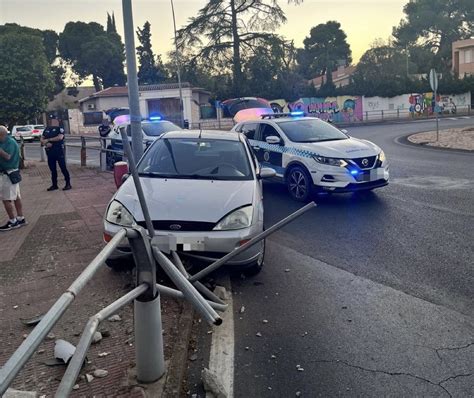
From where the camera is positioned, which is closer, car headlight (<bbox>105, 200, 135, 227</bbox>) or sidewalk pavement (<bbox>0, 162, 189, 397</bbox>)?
sidewalk pavement (<bbox>0, 162, 189, 397</bbox>)

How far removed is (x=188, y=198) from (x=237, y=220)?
59cm

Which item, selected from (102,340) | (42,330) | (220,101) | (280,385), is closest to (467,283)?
(280,385)

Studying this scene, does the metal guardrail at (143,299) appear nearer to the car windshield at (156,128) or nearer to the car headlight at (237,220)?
the car headlight at (237,220)

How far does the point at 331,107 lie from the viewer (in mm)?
47156

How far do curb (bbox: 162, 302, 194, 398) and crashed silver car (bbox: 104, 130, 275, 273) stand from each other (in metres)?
0.62

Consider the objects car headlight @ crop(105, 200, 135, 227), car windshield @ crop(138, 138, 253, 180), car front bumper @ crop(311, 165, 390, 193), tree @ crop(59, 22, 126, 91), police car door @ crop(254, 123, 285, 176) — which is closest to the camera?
car headlight @ crop(105, 200, 135, 227)

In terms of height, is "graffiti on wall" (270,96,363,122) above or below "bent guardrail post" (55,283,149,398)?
above

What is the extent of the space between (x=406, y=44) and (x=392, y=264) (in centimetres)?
7425

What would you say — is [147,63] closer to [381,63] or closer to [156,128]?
[381,63]

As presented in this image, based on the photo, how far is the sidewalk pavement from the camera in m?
3.52

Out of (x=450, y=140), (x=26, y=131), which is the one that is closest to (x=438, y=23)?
(x=26, y=131)

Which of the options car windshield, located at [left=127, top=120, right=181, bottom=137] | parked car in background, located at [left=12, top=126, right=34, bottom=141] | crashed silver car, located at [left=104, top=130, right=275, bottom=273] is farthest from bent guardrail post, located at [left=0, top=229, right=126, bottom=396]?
parked car in background, located at [left=12, top=126, right=34, bottom=141]

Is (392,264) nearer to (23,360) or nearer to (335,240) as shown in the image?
(335,240)

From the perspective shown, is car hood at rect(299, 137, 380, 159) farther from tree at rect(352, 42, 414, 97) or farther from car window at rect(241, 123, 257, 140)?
tree at rect(352, 42, 414, 97)
